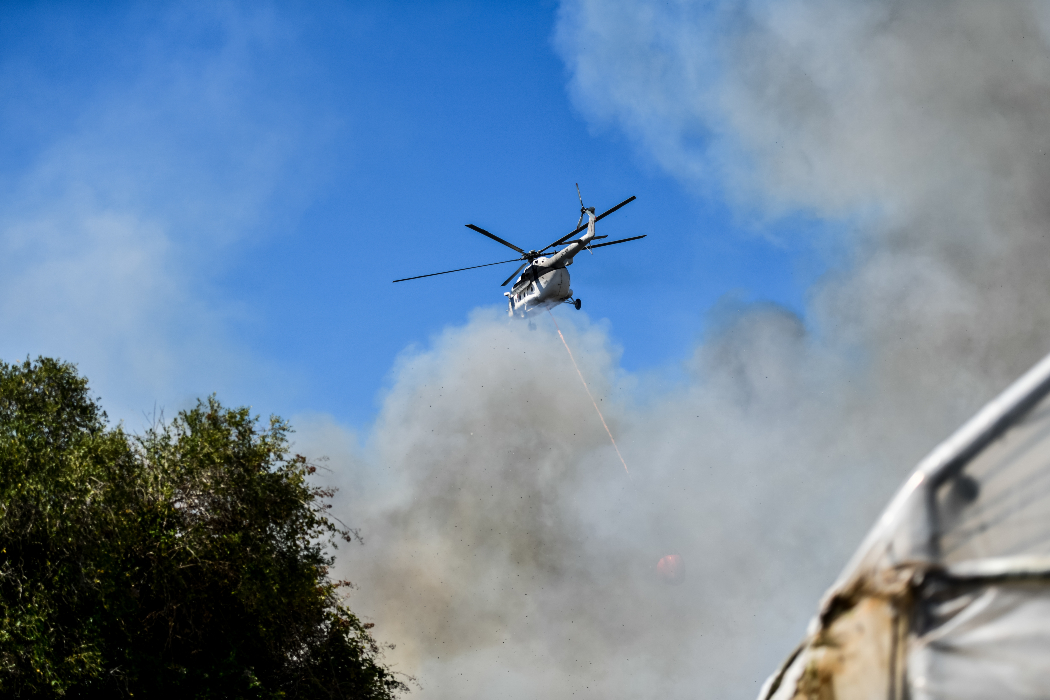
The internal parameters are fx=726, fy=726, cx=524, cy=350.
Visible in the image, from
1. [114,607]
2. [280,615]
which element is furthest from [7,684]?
[280,615]

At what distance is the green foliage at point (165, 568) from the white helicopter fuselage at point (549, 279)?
18647 mm

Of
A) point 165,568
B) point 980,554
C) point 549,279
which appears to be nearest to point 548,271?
point 549,279

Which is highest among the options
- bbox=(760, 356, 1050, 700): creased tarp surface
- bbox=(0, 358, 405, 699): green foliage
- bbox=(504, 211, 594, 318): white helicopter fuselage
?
bbox=(504, 211, 594, 318): white helicopter fuselage

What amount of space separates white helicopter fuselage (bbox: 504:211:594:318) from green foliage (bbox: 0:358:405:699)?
18647mm

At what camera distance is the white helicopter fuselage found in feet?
139

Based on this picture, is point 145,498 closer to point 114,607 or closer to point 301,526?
point 114,607

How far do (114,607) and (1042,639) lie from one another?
82.4 ft

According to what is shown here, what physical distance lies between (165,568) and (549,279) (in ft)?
87.6

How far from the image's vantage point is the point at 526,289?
47.6 meters

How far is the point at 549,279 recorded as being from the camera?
44.4 metres

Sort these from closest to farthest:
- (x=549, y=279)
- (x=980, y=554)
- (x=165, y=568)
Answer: (x=980, y=554) → (x=165, y=568) → (x=549, y=279)

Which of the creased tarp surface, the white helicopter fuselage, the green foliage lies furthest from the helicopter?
the creased tarp surface

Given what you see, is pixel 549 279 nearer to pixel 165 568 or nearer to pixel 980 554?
pixel 165 568

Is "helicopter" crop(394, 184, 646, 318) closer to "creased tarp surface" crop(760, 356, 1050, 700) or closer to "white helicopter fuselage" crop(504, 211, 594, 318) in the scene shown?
"white helicopter fuselage" crop(504, 211, 594, 318)
